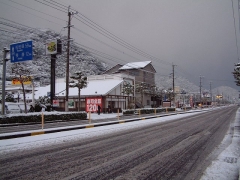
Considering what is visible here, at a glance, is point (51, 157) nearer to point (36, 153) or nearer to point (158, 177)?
point (36, 153)

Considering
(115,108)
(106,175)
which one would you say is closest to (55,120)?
(106,175)

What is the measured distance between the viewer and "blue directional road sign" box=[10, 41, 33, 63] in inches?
725

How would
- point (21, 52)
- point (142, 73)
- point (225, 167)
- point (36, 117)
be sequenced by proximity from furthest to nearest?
point (142, 73), point (36, 117), point (21, 52), point (225, 167)

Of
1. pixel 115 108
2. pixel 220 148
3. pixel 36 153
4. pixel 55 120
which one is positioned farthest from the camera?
pixel 115 108

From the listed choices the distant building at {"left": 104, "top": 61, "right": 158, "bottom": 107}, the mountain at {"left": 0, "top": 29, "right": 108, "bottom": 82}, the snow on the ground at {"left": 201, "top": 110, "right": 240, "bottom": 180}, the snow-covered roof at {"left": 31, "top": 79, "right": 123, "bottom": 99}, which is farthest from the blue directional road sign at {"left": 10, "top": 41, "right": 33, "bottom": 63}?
the mountain at {"left": 0, "top": 29, "right": 108, "bottom": 82}

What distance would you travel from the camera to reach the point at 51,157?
6449 mm

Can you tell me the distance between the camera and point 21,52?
18.7m

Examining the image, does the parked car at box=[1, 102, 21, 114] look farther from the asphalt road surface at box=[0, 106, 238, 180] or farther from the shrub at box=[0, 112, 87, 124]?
the asphalt road surface at box=[0, 106, 238, 180]

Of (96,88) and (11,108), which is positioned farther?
(96,88)

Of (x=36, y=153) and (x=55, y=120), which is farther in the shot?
(x=55, y=120)

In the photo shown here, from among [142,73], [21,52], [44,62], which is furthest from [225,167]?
[44,62]

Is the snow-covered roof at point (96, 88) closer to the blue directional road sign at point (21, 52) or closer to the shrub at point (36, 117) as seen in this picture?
the shrub at point (36, 117)

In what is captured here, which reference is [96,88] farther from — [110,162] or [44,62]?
[44,62]

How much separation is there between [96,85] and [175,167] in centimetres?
3895
